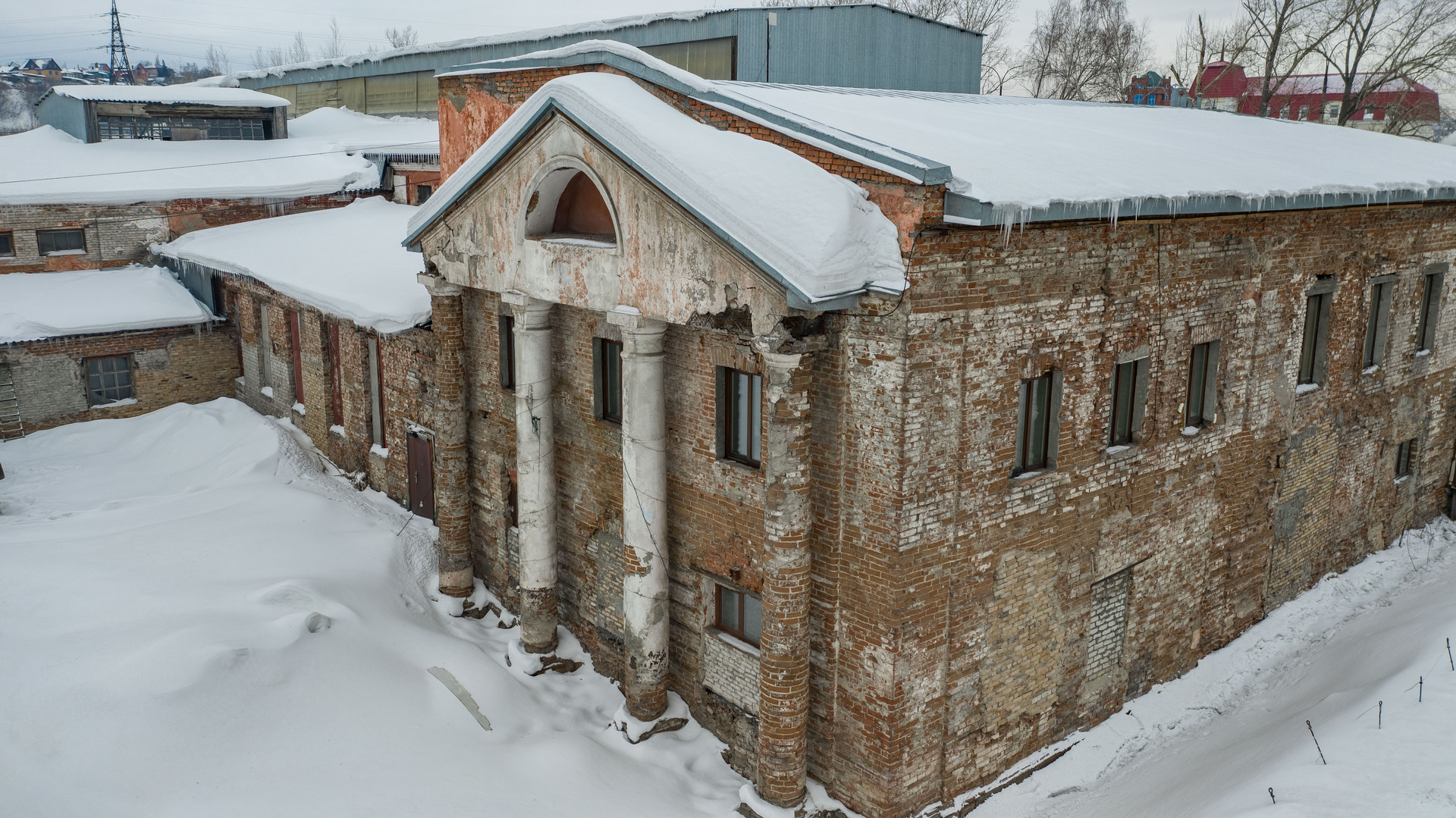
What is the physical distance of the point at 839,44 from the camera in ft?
56.2

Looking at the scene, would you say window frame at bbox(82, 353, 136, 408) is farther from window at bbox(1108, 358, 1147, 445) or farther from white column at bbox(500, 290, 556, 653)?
window at bbox(1108, 358, 1147, 445)

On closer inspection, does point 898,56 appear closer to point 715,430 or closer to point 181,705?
point 715,430

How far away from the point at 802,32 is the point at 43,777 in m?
14.5

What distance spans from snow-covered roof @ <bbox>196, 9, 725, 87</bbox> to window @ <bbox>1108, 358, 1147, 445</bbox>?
33.7ft

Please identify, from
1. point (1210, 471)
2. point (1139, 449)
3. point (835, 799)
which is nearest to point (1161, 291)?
point (1139, 449)

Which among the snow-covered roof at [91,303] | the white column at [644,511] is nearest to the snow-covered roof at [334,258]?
the snow-covered roof at [91,303]

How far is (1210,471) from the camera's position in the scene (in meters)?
11.8

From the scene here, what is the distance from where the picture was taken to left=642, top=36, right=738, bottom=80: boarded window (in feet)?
56.4

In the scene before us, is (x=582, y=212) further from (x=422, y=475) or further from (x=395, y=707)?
(x=422, y=475)

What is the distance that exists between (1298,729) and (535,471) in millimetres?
8497

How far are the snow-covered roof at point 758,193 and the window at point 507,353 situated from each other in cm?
374

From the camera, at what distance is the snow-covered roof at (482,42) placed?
733 inches

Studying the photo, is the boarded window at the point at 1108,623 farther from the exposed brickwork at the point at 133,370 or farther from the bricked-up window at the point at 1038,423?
the exposed brickwork at the point at 133,370

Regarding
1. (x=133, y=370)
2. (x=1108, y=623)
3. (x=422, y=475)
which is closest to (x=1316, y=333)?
(x=1108, y=623)
